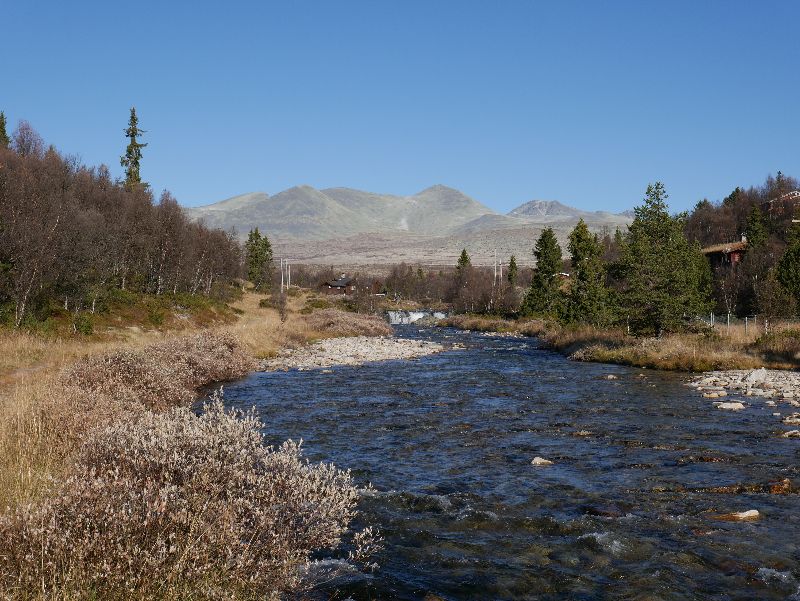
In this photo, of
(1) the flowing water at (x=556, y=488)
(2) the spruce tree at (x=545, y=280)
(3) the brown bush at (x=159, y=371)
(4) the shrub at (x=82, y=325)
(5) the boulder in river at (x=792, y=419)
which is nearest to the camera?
(1) the flowing water at (x=556, y=488)

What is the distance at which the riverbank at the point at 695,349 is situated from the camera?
30.5 metres

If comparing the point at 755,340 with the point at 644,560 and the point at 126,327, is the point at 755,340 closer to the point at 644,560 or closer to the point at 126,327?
the point at 644,560

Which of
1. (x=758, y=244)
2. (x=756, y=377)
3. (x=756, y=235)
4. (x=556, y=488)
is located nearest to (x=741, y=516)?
(x=556, y=488)

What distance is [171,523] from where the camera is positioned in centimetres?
604

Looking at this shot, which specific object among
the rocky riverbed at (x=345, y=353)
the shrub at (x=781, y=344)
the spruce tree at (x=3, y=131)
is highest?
the spruce tree at (x=3, y=131)

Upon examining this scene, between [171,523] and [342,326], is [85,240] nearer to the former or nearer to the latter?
[342,326]

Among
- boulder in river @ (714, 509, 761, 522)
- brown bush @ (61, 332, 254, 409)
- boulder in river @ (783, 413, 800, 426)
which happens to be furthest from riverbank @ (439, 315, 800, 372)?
boulder in river @ (714, 509, 761, 522)

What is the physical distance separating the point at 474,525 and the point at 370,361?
87.7 ft

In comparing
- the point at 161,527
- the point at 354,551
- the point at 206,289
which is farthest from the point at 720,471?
the point at 206,289

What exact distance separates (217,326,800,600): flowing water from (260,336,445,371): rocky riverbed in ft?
29.2

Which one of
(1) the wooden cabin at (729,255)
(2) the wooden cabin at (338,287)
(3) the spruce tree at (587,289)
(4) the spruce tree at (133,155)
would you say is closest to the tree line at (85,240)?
(4) the spruce tree at (133,155)

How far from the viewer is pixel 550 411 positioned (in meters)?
20.5

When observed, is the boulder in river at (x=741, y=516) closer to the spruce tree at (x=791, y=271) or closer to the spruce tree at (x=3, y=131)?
the spruce tree at (x=791, y=271)

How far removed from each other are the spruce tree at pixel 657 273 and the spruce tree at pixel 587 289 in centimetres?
918
